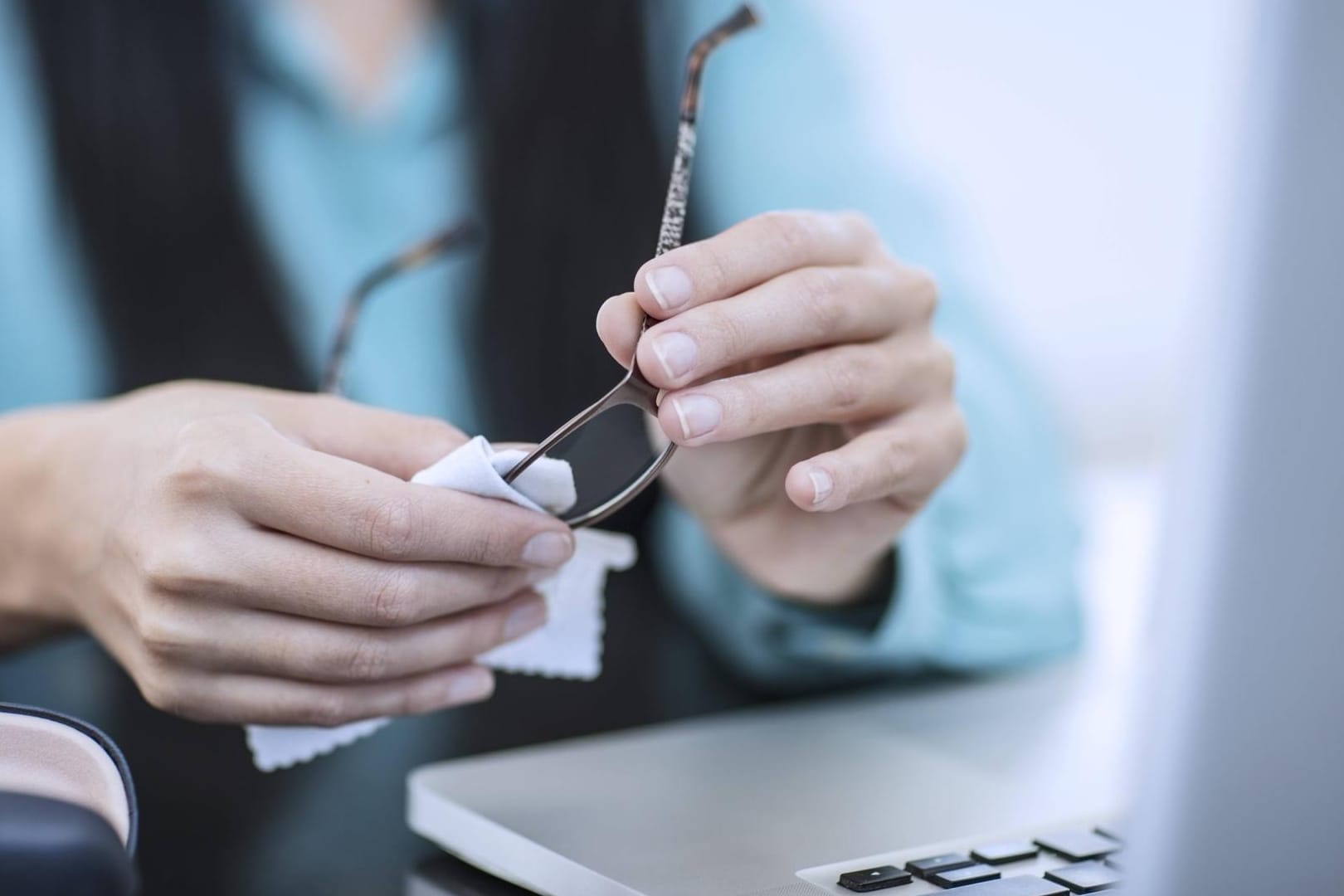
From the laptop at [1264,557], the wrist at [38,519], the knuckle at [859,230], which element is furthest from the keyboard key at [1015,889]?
the wrist at [38,519]

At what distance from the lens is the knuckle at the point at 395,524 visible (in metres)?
0.35

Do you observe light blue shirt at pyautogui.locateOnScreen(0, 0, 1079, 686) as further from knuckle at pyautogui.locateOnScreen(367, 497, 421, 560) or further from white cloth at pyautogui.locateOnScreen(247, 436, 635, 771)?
knuckle at pyautogui.locateOnScreen(367, 497, 421, 560)

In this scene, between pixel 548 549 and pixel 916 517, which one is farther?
pixel 916 517

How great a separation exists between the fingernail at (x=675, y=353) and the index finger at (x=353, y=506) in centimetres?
7

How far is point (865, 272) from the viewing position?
43cm

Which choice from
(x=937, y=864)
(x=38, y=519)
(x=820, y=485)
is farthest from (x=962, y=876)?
(x=38, y=519)

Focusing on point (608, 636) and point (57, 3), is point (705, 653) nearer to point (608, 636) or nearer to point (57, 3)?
point (608, 636)

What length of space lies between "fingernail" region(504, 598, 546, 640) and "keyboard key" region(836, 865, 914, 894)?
0.15 meters

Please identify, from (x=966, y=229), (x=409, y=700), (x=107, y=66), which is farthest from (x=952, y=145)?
(x=409, y=700)

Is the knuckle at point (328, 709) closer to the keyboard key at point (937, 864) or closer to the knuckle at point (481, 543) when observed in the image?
the knuckle at point (481, 543)

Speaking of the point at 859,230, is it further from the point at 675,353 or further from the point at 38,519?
the point at 38,519

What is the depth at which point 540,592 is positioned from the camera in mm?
436

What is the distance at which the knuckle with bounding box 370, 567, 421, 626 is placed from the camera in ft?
1.21

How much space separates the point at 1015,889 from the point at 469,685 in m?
0.20
